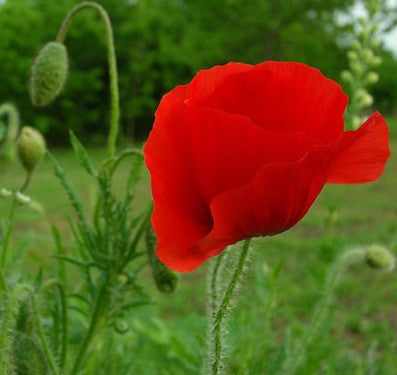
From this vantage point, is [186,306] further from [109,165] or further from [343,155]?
[343,155]

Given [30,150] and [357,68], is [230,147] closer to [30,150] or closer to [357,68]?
[30,150]

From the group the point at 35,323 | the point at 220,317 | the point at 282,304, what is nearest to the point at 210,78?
the point at 220,317

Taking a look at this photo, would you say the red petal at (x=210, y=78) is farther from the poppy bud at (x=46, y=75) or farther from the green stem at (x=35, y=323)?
the poppy bud at (x=46, y=75)

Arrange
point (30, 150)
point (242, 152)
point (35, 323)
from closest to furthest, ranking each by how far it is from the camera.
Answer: point (242, 152) → point (35, 323) → point (30, 150)

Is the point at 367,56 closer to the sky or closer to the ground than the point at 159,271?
closer to the sky

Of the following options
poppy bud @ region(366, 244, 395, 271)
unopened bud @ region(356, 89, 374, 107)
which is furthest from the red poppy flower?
unopened bud @ region(356, 89, 374, 107)

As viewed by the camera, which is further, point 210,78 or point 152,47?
point 152,47

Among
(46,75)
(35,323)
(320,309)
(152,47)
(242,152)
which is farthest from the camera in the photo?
(152,47)

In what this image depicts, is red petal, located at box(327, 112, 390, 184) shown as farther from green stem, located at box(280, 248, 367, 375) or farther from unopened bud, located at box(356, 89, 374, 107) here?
unopened bud, located at box(356, 89, 374, 107)
